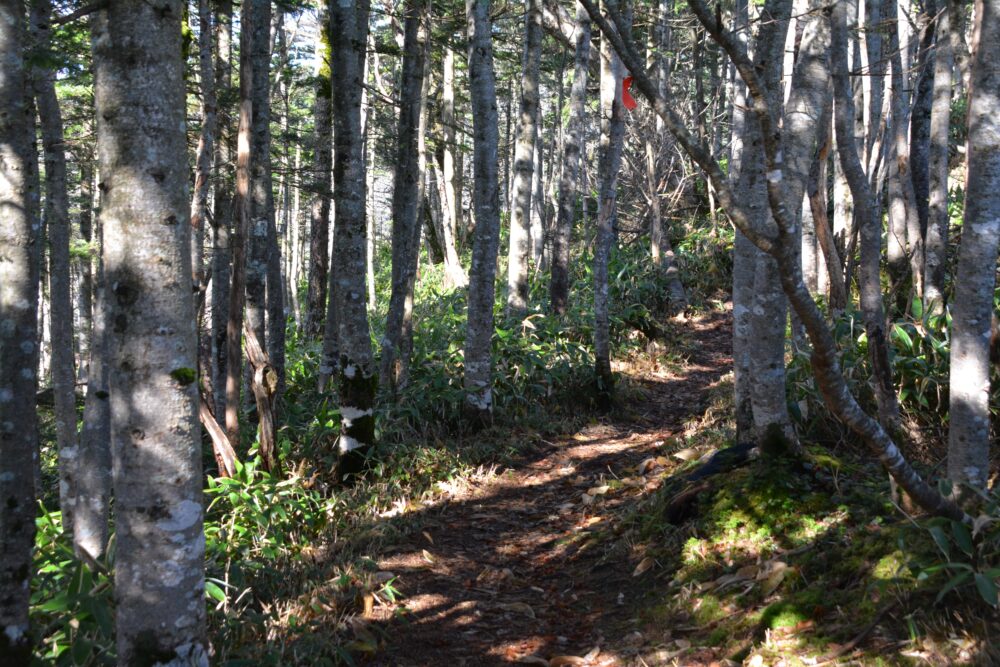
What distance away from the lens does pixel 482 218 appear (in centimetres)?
873

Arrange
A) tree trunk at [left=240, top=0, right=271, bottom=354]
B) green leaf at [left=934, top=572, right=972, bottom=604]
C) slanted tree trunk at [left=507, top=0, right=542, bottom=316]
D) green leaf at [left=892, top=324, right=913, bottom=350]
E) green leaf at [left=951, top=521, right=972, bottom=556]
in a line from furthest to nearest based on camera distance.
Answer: slanted tree trunk at [left=507, top=0, right=542, bottom=316] → tree trunk at [left=240, top=0, right=271, bottom=354] → green leaf at [left=892, top=324, right=913, bottom=350] → green leaf at [left=951, top=521, right=972, bottom=556] → green leaf at [left=934, top=572, right=972, bottom=604]

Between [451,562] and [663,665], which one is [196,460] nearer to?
[663,665]

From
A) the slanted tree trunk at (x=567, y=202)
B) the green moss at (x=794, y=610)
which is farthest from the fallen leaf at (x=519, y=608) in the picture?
the slanted tree trunk at (x=567, y=202)

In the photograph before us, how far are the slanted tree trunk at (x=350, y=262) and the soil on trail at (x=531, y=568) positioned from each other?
1112 mm

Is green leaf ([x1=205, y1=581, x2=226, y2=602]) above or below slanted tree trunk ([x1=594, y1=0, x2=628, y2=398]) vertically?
below

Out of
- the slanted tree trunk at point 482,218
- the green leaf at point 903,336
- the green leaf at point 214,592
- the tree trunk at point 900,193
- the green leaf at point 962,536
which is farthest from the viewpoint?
the slanted tree trunk at point 482,218

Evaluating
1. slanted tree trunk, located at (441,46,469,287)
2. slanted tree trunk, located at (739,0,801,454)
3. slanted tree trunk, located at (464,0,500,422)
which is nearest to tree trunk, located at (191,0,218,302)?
slanted tree trunk, located at (464,0,500,422)

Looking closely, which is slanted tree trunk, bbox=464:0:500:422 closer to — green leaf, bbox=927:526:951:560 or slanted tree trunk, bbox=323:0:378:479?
slanted tree trunk, bbox=323:0:378:479

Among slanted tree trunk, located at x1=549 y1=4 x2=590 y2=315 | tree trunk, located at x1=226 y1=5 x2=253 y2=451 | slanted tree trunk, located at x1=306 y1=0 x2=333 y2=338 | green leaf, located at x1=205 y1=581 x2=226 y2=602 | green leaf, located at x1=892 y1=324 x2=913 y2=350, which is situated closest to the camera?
green leaf, located at x1=205 y1=581 x2=226 y2=602

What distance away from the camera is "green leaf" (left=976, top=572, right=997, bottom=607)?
3143 millimetres

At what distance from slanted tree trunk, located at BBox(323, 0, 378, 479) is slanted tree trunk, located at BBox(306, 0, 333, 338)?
1.65m

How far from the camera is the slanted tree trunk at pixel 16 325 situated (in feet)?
12.2

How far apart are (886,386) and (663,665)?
2576 millimetres

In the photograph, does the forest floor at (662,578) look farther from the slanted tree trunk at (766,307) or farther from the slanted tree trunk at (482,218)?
the slanted tree trunk at (482,218)
